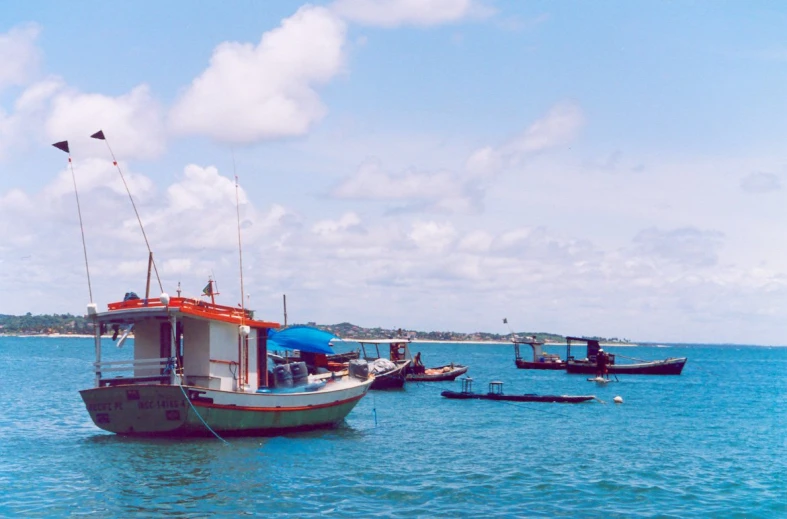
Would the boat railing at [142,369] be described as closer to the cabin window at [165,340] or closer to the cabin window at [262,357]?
the cabin window at [165,340]

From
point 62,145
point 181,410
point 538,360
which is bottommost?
point 538,360

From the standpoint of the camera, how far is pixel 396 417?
1430 inches

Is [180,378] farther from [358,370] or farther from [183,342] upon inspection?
[358,370]

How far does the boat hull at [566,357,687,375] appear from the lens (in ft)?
248

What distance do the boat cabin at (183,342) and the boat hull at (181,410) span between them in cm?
62

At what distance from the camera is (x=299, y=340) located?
108 feet

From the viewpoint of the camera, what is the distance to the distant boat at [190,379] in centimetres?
2378

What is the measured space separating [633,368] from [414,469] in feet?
196

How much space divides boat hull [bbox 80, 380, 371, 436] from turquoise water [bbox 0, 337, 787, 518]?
54 centimetres

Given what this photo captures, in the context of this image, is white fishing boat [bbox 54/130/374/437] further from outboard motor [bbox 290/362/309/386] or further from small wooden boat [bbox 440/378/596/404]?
small wooden boat [bbox 440/378/596/404]

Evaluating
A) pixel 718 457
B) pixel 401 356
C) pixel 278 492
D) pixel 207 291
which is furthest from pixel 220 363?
pixel 401 356

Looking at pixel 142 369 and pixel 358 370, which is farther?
pixel 358 370

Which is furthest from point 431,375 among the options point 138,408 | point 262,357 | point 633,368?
point 138,408

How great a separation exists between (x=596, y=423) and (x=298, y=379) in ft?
47.2
